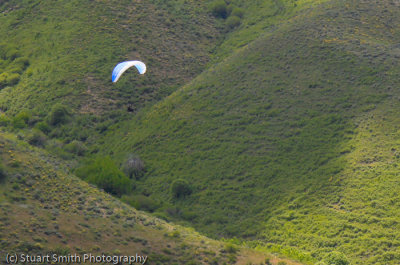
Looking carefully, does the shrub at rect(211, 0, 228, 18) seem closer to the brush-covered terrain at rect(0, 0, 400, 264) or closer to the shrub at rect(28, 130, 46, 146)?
the brush-covered terrain at rect(0, 0, 400, 264)

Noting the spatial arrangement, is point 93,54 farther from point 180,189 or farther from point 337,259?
point 337,259

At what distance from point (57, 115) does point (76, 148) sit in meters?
4.65

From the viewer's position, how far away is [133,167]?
45.2 m

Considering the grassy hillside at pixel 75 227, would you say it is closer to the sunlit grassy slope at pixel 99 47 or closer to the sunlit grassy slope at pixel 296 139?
the sunlit grassy slope at pixel 296 139

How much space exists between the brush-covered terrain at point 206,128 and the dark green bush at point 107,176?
124 mm

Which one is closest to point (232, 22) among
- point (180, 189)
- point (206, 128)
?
point (206, 128)

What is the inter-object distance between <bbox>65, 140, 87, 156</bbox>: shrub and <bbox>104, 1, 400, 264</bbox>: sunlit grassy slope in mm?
2044

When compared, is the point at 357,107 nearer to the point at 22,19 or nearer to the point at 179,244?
the point at 179,244

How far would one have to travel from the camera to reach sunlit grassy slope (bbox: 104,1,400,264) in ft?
116

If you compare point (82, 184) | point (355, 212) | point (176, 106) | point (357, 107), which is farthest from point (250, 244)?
point (176, 106)

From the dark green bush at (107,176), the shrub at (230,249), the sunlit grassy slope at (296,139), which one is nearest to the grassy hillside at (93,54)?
the sunlit grassy slope at (296,139)

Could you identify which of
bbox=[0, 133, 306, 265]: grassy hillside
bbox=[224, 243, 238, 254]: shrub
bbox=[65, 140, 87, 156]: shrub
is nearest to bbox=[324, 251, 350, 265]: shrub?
bbox=[0, 133, 306, 265]: grassy hillside

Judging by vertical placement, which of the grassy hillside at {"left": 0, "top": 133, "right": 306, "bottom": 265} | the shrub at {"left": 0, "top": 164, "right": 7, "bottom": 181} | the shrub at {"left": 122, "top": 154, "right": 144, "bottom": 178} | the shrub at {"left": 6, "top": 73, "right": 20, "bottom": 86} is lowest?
the grassy hillside at {"left": 0, "top": 133, "right": 306, "bottom": 265}

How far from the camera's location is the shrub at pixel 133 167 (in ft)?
148
